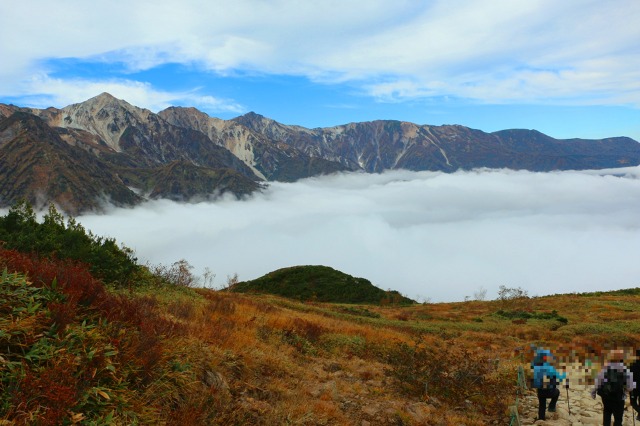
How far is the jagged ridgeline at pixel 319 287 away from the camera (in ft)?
258

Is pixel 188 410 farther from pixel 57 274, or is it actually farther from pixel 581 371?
pixel 581 371

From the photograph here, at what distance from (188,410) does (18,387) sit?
8.10ft

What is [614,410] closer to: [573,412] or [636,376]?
[636,376]

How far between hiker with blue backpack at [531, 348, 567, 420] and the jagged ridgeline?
214ft

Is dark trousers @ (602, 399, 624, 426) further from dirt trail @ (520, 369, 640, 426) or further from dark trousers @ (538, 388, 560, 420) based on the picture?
dark trousers @ (538, 388, 560, 420)

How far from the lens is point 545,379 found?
34.4 feet

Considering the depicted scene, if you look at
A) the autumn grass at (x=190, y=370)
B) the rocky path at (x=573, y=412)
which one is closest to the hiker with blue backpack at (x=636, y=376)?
the rocky path at (x=573, y=412)

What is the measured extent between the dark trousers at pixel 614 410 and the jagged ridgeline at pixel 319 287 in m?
66.1

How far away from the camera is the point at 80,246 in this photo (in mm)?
16469

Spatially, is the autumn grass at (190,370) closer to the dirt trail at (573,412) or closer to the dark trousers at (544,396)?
the dirt trail at (573,412)

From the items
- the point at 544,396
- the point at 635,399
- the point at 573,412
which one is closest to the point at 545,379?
the point at 544,396

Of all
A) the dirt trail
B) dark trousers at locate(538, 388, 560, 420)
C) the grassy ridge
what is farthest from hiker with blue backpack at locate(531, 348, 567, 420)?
the grassy ridge

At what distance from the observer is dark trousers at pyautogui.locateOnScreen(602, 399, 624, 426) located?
9.50 metres

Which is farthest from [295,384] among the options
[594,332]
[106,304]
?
[594,332]
